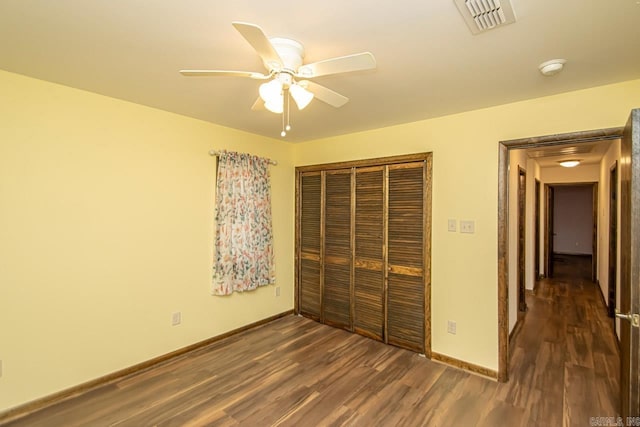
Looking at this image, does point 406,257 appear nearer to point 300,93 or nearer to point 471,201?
point 471,201

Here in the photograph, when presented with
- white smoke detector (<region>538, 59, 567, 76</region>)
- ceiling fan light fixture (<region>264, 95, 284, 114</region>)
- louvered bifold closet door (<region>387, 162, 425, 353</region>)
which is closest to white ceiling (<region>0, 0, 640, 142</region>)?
white smoke detector (<region>538, 59, 567, 76</region>)

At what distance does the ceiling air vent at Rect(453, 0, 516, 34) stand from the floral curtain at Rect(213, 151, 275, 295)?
101 inches

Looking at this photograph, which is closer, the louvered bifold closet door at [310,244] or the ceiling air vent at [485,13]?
the ceiling air vent at [485,13]

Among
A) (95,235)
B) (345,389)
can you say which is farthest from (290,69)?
(345,389)

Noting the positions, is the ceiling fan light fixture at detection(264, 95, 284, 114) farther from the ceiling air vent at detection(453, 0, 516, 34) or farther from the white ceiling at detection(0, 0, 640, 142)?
the ceiling air vent at detection(453, 0, 516, 34)

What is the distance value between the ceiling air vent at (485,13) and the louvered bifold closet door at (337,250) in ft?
7.37

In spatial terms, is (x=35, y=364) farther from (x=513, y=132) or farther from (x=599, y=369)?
(x=599, y=369)

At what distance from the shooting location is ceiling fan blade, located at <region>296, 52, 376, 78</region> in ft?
4.53

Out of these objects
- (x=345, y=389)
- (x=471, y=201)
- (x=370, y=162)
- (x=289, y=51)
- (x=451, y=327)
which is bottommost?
(x=345, y=389)

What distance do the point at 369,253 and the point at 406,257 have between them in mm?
453

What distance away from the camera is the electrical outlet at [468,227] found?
9.09 feet

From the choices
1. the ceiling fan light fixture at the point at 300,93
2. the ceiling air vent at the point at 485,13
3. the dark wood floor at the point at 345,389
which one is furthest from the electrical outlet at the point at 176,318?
the ceiling air vent at the point at 485,13

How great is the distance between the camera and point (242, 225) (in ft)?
11.4

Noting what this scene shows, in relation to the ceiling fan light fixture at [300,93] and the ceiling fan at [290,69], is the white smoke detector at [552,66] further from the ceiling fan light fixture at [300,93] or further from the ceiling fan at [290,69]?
the ceiling fan light fixture at [300,93]
